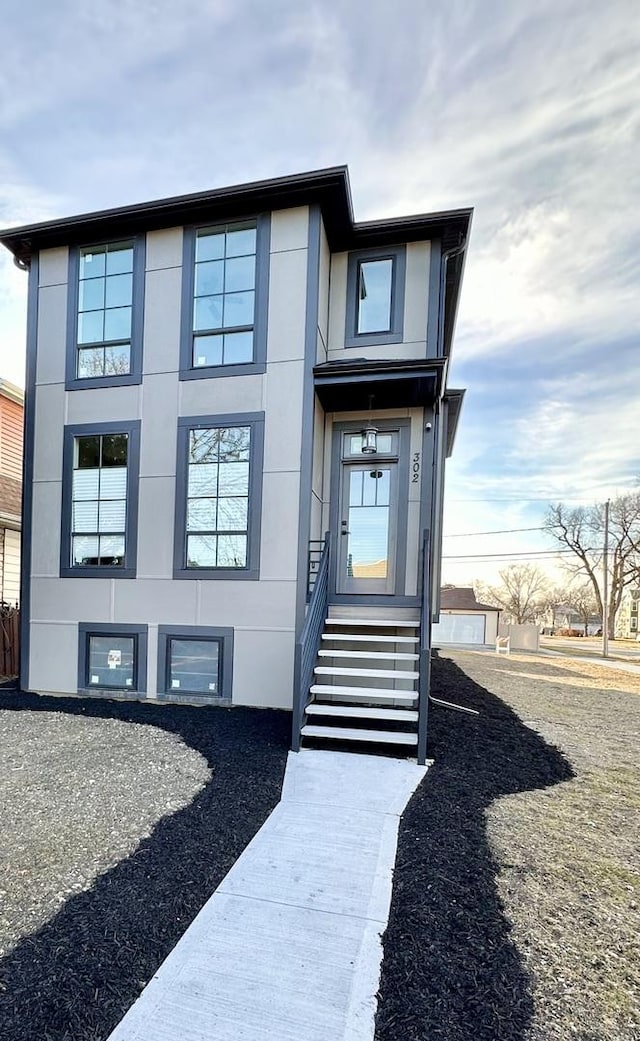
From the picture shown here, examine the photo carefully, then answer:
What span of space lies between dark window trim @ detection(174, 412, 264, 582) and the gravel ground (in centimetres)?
294

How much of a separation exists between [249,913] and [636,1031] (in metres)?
1.54

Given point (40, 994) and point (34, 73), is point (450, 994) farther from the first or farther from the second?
point (34, 73)

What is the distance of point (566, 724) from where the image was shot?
6.50 metres

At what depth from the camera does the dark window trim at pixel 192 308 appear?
638 centimetres

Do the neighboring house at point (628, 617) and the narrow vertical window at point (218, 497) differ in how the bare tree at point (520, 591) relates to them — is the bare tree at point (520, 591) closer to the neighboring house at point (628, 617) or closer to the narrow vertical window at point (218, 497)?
the neighboring house at point (628, 617)

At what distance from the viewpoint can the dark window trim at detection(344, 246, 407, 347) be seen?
6527mm

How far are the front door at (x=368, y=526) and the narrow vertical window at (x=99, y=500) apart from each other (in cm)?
289

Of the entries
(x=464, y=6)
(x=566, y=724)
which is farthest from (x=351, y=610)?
(x=464, y=6)

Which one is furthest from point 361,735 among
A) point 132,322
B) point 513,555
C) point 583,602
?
point 583,602

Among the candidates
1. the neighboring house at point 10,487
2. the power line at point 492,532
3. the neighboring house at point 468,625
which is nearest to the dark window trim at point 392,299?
the neighboring house at point 10,487

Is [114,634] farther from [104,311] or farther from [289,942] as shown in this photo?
[289,942]

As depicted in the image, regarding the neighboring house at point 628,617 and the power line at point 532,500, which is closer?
the power line at point 532,500

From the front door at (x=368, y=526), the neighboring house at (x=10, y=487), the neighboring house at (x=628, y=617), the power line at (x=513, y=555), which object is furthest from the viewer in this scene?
the neighboring house at (x=628, y=617)

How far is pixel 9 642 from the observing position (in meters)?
8.36
